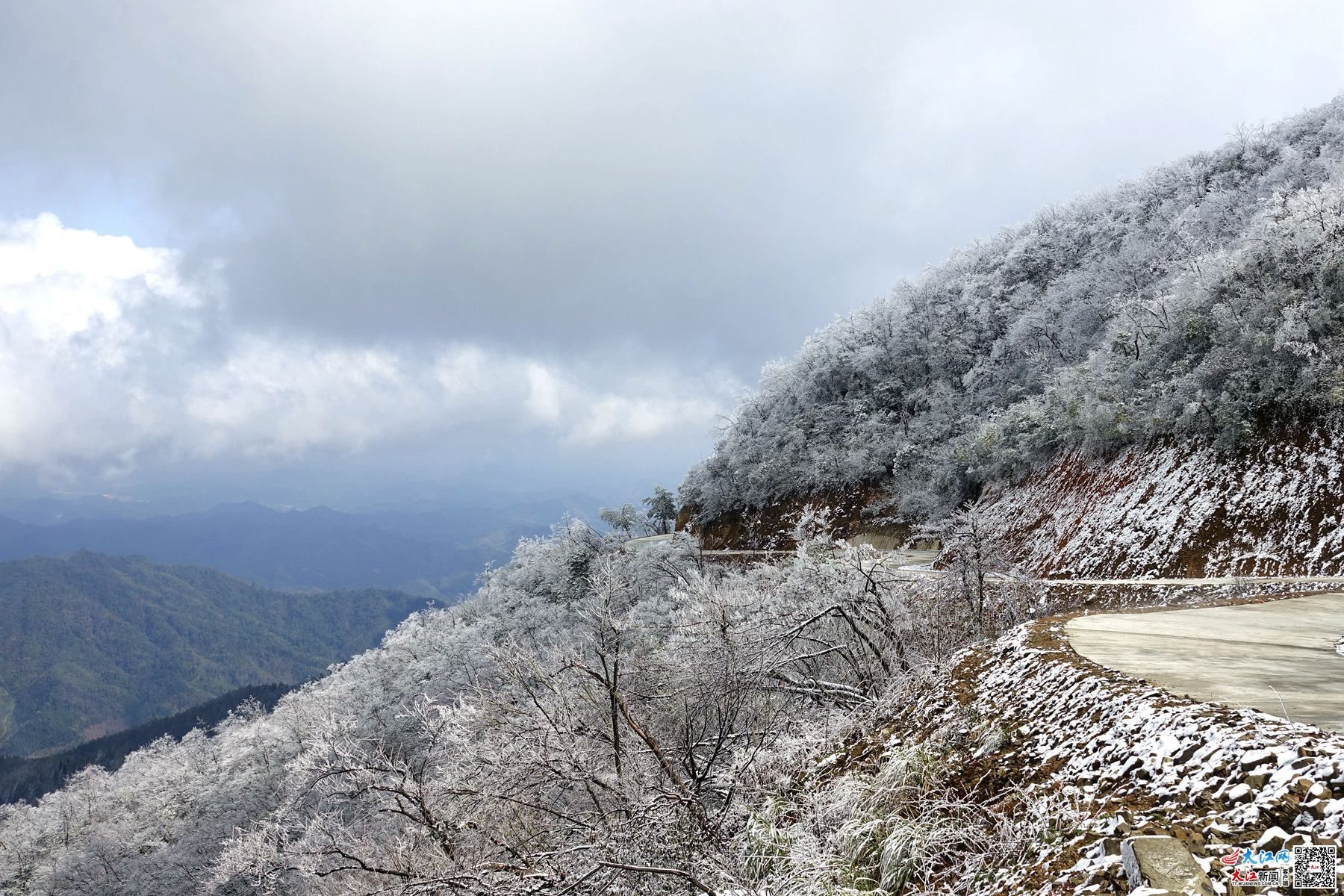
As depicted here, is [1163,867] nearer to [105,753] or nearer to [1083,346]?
[1083,346]

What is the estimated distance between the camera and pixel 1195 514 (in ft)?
58.5

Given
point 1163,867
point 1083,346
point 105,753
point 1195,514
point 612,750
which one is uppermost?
point 1083,346

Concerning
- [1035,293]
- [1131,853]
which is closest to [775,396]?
[1035,293]

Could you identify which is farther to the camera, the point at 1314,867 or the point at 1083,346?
the point at 1083,346

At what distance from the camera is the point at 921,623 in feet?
48.5

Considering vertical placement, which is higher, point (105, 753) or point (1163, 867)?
point (1163, 867)

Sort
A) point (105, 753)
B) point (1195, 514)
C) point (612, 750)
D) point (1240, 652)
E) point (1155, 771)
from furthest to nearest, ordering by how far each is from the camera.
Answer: point (105, 753) < point (1195, 514) < point (612, 750) < point (1240, 652) < point (1155, 771)

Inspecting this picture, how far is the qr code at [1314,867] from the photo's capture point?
326 cm

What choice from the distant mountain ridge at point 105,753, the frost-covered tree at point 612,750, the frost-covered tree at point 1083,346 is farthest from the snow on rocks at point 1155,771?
the distant mountain ridge at point 105,753

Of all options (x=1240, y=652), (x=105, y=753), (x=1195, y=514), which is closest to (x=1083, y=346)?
(x=1195, y=514)

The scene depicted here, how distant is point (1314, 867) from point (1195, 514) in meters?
18.1

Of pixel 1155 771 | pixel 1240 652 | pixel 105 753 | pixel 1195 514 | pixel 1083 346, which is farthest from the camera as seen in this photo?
pixel 105 753

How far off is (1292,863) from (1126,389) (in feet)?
77.3

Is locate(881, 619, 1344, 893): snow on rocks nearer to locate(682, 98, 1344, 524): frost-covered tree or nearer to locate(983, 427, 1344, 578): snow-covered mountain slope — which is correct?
locate(983, 427, 1344, 578): snow-covered mountain slope
